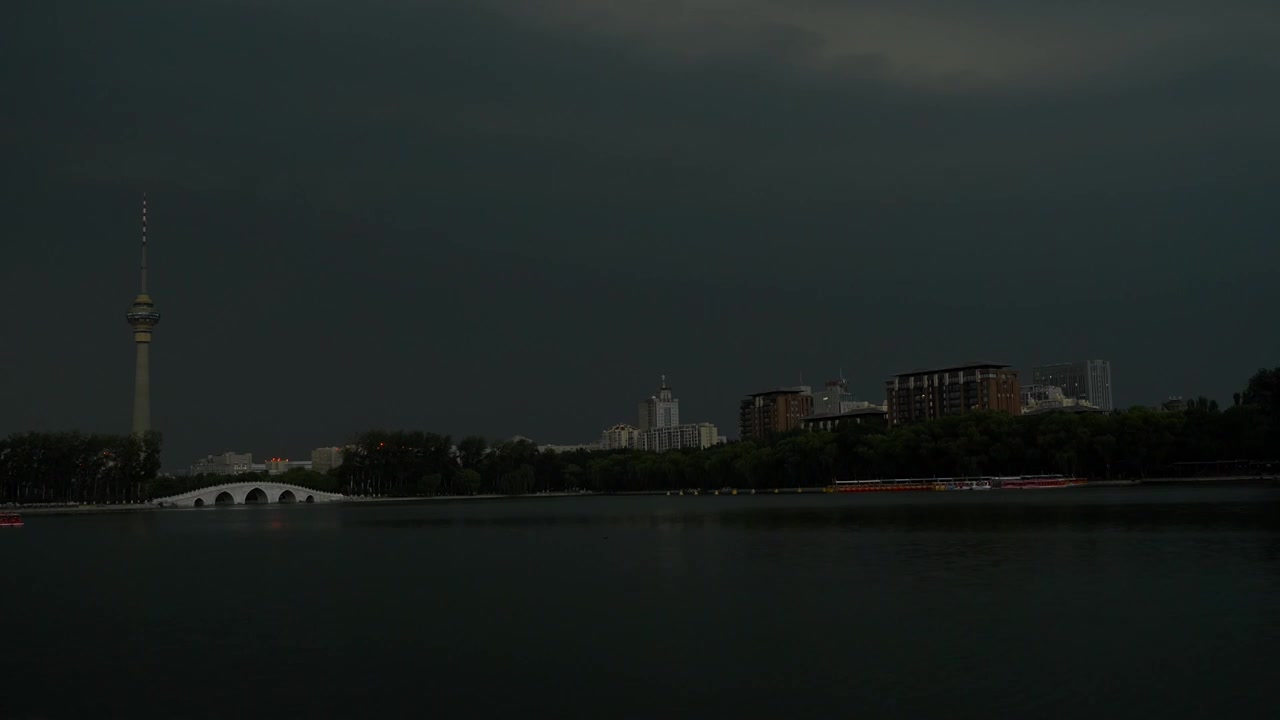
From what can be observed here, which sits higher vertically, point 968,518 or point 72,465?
point 72,465

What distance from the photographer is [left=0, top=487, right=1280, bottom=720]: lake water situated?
14.3 m

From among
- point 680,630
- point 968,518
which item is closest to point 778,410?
point 968,518

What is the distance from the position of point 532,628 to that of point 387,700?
564cm

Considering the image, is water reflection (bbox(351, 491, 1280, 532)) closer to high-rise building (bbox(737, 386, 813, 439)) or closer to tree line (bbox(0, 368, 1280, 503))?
tree line (bbox(0, 368, 1280, 503))

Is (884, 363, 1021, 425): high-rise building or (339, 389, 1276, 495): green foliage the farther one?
(884, 363, 1021, 425): high-rise building

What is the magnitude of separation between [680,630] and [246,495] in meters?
115

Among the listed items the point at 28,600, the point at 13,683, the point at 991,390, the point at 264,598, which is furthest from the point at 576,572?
the point at 991,390

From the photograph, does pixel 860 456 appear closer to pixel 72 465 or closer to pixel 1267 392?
pixel 1267 392

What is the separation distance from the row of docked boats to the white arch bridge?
193 ft

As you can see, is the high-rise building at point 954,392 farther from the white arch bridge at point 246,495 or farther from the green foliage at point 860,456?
the white arch bridge at point 246,495

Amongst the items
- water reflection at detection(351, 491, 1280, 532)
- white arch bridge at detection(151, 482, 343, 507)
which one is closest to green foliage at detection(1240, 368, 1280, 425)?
water reflection at detection(351, 491, 1280, 532)

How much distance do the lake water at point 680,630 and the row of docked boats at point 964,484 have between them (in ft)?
189

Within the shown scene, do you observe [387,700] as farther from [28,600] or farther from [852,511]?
[852,511]

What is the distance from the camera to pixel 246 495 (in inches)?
4941
